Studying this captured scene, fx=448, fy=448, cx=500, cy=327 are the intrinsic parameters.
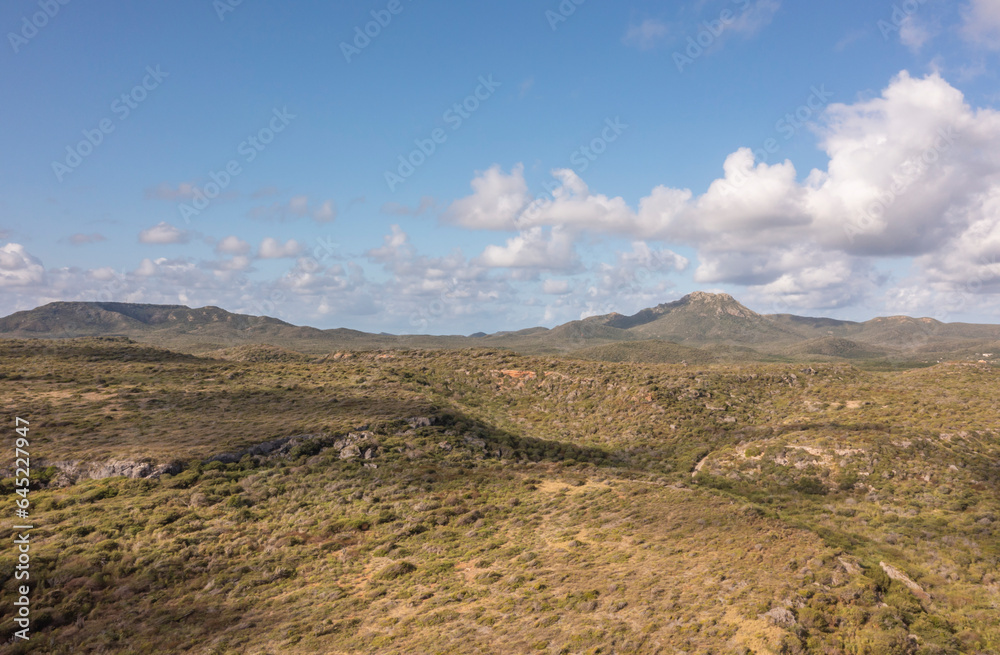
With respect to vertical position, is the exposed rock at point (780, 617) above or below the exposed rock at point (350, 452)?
below

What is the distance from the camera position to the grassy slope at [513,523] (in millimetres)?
19578

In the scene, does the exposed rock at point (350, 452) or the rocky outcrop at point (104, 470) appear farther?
the exposed rock at point (350, 452)

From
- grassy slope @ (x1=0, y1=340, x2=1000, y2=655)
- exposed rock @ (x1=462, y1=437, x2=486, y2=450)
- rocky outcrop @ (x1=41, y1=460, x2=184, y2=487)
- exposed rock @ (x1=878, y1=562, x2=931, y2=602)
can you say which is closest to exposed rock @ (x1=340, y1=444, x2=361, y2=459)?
grassy slope @ (x1=0, y1=340, x2=1000, y2=655)

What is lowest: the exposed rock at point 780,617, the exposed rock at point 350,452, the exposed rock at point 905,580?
the exposed rock at point 905,580

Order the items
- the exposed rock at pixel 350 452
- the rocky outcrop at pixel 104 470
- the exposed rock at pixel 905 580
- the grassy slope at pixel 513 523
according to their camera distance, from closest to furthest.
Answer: the grassy slope at pixel 513 523, the exposed rock at pixel 905 580, the rocky outcrop at pixel 104 470, the exposed rock at pixel 350 452

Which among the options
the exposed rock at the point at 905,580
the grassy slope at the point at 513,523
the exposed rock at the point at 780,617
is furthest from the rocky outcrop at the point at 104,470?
the exposed rock at the point at 905,580

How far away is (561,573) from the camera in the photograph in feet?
82.5

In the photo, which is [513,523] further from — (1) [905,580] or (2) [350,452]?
(1) [905,580]

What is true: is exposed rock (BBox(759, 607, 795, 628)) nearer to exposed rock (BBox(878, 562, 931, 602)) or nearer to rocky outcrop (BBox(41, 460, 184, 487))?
exposed rock (BBox(878, 562, 931, 602))

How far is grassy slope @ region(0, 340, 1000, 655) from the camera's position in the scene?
1958 centimetres

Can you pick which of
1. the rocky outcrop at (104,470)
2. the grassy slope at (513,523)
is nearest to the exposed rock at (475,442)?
the grassy slope at (513,523)

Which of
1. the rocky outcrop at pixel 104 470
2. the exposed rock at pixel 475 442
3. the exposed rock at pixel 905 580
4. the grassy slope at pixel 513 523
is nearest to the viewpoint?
the grassy slope at pixel 513 523

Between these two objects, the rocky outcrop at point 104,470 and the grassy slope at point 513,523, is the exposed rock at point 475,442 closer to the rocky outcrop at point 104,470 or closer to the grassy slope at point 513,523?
the grassy slope at point 513,523

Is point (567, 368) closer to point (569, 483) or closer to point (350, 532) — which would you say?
point (569, 483)
